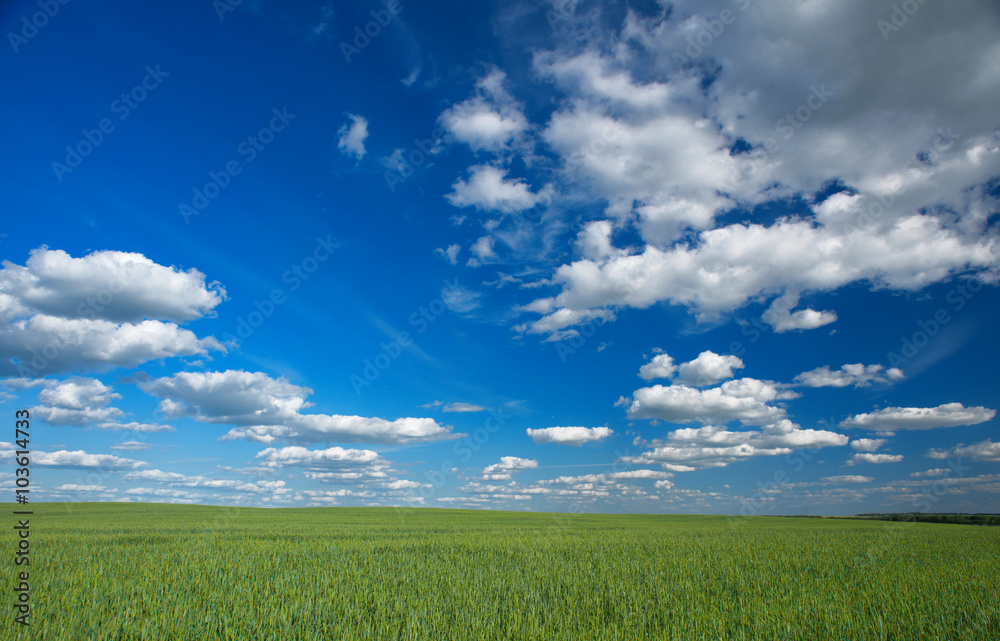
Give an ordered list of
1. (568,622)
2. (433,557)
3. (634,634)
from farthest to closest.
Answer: (433,557) → (568,622) → (634,634)

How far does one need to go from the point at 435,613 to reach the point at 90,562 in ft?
35.5

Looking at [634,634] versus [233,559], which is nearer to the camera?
[634,634]

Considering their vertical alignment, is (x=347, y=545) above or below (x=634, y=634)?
below

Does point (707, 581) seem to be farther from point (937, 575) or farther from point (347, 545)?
point (347, 545)

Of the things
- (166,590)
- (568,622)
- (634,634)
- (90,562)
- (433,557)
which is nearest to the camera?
(634,634)

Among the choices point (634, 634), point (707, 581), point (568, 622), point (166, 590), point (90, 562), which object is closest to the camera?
point (634, 634)

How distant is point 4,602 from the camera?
25.1 feet

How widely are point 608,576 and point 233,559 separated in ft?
33.2

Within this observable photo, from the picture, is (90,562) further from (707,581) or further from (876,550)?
(876,550)

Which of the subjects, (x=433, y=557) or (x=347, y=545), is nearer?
(x=433, y=557)

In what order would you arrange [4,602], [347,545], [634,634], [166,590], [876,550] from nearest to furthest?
[634,634]
[4,602]
[166,590]
[347,545]
[876,550]

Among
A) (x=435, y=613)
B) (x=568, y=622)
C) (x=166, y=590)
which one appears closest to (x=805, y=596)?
(x=568, y=622)

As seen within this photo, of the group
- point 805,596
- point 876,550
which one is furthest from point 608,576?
point 876,550

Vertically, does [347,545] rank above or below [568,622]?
below
